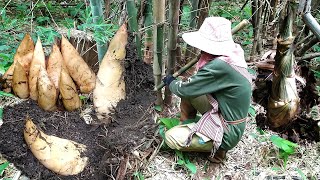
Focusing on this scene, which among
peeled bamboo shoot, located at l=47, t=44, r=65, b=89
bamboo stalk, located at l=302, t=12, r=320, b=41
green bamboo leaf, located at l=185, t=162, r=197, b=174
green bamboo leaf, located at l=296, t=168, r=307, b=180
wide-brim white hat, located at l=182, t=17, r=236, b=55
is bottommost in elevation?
green bamboo leaf, located at l=296, t=168, r=307, b=180

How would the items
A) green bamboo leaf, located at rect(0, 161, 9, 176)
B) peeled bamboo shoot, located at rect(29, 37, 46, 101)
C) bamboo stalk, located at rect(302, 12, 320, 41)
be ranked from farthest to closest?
1. peeled bamboo shoot, located at rect(29, 37, 46, 101)
2. green bamboo leaf, located at rect(0, 161, 9, 176)
3. bamboo stalk, located at rect(302, 12, 320, 41)

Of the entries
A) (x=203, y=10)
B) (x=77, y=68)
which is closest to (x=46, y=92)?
(x=77, y=68)

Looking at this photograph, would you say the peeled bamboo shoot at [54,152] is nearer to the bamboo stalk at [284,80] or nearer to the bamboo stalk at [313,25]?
the bamboo stalk at [284,80]

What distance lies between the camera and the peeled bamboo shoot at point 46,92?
7.14 ft

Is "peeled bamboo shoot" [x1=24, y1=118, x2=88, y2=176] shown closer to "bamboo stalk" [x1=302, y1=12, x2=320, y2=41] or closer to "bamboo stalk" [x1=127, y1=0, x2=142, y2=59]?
"bamboo stalk" [x1=127, y1=0, x2=142, y2=59]

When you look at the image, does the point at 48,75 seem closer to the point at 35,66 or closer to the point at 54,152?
the point at 35,66

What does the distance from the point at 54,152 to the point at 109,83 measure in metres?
0.63

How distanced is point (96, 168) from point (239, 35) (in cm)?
279

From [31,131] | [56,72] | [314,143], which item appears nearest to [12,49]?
[56,72]

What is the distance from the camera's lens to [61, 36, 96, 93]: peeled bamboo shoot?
2.32m

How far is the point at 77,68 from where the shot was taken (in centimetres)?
237

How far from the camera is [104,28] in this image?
7.86 ft

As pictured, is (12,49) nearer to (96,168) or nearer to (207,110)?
(96,168)

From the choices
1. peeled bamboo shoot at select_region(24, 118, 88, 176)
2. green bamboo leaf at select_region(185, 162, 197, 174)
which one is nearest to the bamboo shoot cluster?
peeled bamboo shoot at select_region(24, 118, 88, 176)
